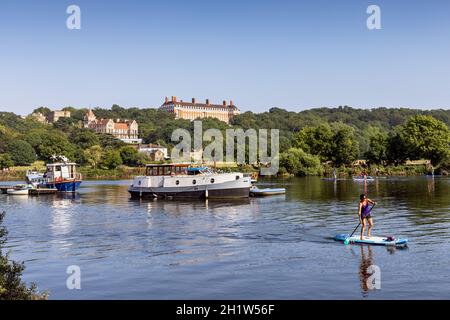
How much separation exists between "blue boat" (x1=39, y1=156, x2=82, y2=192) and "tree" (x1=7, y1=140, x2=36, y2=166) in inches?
3488

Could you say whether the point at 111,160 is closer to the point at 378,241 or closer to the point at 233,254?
the point at 233,254

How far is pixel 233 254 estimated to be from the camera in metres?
29.6

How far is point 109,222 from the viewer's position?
45219 mm

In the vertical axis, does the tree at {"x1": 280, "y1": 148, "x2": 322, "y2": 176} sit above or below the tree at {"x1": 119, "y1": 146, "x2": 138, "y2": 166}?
below

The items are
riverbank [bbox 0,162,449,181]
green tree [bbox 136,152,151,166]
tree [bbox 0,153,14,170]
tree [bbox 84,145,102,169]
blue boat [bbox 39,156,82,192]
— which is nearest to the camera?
blue boat [bbox 39,156,82,192]

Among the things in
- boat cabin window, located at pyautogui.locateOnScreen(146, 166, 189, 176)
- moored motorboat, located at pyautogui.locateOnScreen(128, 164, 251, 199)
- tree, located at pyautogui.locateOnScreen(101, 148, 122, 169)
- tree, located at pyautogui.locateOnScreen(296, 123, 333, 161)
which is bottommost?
moored motorboat, located at pyautogui.locateOnScreen(128, 164, 251, 199)

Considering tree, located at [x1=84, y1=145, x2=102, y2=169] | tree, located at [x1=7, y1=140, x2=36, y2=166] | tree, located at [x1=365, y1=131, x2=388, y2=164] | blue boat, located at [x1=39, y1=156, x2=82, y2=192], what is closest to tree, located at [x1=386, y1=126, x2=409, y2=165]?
tree, located at [x1=365, y1=131, x2=388, y2=164]

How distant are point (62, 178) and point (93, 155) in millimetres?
88267

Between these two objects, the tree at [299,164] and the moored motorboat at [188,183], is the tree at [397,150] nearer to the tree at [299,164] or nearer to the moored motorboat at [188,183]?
the tree at [299,164]

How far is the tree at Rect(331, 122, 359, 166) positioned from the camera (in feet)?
509

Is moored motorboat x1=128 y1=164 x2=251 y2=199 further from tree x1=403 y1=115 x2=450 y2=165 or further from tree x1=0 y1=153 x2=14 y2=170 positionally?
tree x1=0 y1=153 x2=14 y2=170

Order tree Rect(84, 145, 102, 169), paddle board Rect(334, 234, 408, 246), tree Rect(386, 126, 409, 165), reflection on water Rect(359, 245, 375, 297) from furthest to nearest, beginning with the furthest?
tree Rect(84, 145, 102, 169), tree Rect(386, 126, 409, 165), paddle board Rect(334, 234, 408, 246), reflection on water Rect(359, 245, 375, 297)

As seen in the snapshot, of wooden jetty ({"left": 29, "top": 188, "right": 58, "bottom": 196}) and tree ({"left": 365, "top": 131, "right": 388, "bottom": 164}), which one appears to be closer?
wooden jetty ({"left": 29, "top": 188, "right": 58, "bottom": 196})

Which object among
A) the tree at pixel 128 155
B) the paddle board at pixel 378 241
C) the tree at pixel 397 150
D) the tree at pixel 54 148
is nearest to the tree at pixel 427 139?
the tree at pixel 397 150
